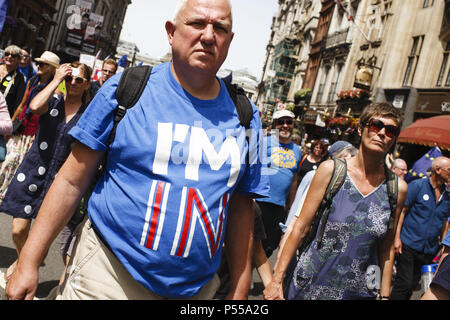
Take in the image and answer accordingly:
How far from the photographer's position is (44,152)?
3762 millimetres

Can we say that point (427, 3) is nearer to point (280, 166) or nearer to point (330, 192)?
point (280, 166)

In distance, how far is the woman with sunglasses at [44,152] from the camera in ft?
12.1

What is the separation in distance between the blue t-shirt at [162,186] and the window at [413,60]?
18668 millimetres

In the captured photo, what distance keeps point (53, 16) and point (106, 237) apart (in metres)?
47.8

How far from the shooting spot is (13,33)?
34.1 meters

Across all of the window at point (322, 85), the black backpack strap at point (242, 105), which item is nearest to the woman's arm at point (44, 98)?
the black backpack strap at point (242, 105)

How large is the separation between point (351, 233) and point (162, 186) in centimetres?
164

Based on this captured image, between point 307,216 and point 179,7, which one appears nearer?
point 179,7

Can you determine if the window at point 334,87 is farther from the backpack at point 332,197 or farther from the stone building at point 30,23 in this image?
the backpack at point 332,197

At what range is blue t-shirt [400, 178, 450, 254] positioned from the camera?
17.9ft

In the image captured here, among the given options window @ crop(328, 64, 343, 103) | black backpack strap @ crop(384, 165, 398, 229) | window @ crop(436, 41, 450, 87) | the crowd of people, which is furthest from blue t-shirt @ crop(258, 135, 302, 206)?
window @ crop(328, 64, 343, 103)

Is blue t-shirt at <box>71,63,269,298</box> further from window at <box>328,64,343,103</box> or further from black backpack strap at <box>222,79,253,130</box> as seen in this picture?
window at <box>328,64,343,103</box>

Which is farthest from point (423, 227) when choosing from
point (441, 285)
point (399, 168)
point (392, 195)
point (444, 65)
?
point (444, 65)
